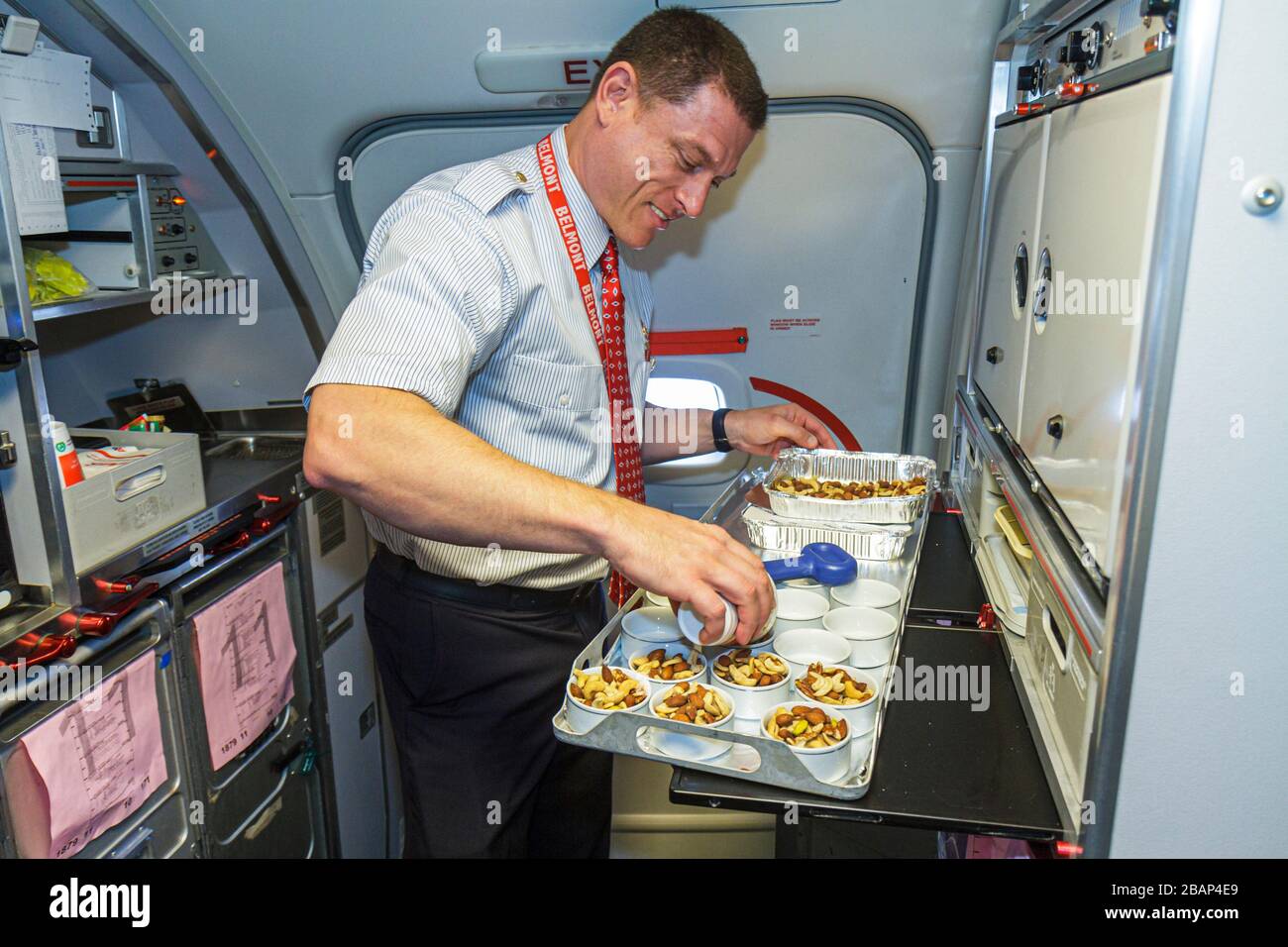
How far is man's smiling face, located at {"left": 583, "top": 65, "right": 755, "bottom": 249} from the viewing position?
1.83m

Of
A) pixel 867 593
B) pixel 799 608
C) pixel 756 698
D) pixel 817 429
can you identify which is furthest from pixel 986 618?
pixel 817 429

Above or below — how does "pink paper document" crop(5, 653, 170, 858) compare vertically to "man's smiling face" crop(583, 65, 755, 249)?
below

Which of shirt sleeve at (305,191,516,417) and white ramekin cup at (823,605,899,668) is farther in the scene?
white ramekin cup at (823,605,899,668)

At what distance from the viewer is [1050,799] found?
1.31 metres

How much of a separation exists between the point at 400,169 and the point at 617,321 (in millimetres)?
890

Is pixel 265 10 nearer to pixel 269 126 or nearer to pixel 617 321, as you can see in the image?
pixel 269 126

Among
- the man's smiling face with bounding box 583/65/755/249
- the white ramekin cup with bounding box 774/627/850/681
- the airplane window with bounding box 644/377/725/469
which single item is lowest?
the white ramekin cup with bounding box 774/627/850/681

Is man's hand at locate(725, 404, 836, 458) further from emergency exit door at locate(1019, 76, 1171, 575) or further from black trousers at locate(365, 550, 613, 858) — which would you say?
emergency exit door at locate(1019, 76, 1171, 575)

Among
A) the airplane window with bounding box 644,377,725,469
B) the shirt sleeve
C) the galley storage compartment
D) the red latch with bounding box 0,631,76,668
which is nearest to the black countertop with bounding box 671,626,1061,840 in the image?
the shirt sleeve

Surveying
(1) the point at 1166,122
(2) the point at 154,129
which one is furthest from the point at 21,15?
(1) the point at 1166,122

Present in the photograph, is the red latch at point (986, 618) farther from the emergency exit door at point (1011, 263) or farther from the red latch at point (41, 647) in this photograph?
the red latch at point (41, 647)

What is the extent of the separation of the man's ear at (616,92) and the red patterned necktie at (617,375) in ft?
0.83

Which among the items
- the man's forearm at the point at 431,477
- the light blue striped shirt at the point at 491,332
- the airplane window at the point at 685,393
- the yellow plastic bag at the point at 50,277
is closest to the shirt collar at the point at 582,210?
the light blue striped shirt at the point at 491,332

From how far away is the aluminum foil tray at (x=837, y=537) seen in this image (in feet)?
6.79
